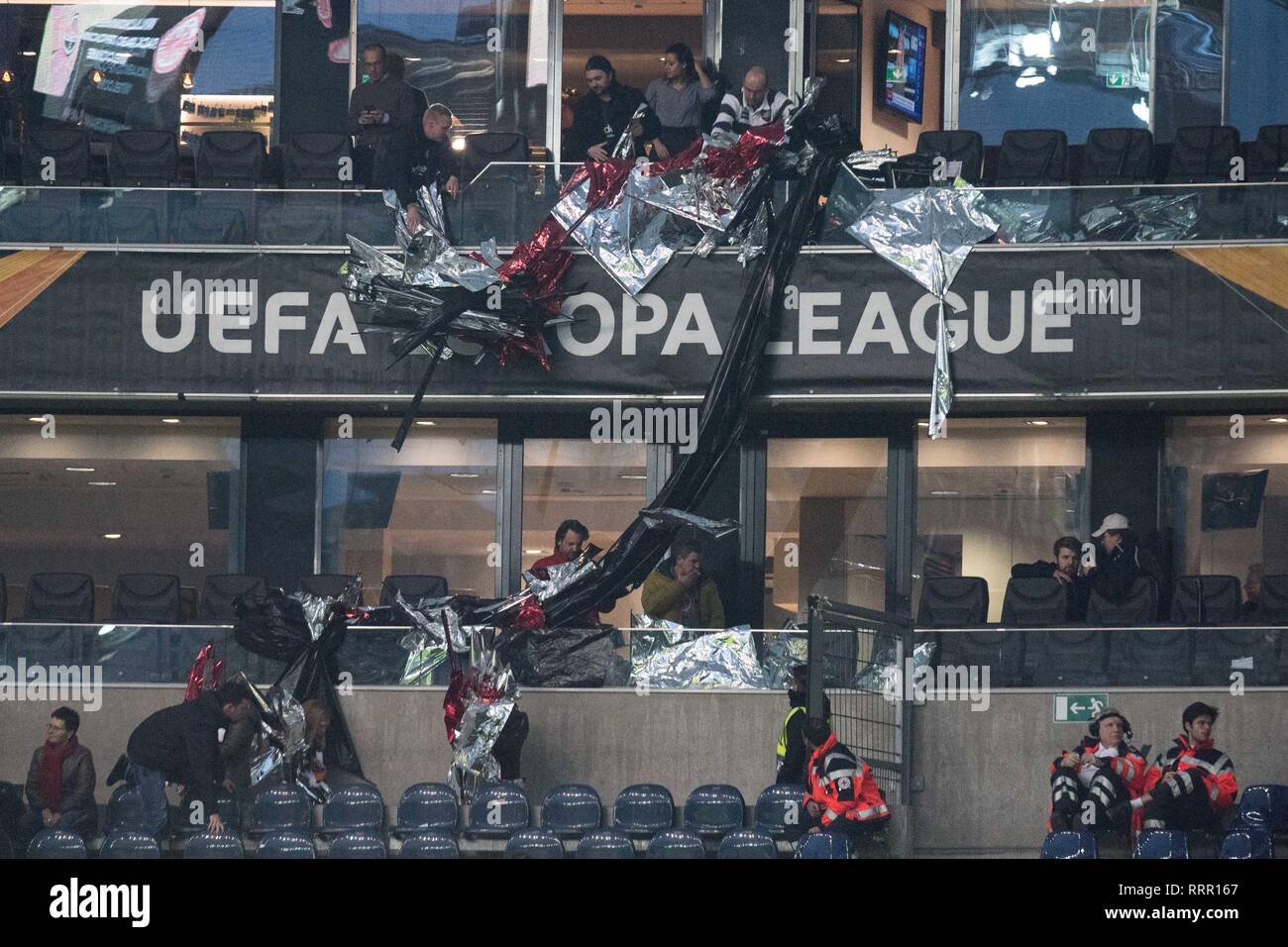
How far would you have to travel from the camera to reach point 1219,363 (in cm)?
1480

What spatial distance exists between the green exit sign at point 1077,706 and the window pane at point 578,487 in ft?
14.1

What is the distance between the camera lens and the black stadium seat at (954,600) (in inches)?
576

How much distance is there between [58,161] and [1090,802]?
9.60 m

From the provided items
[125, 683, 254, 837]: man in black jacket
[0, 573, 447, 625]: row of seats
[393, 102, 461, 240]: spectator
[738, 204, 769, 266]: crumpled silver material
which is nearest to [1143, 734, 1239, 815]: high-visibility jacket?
[738, 204, 769, 266]: crumpled silver material

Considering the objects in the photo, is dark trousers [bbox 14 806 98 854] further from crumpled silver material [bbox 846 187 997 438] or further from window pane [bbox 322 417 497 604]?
crumpled silver material [bbox 846 187 997 438]

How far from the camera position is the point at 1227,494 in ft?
53.5

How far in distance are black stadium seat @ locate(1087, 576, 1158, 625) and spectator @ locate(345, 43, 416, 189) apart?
6374 mm

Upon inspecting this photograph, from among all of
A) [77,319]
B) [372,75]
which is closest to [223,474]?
[77,319]

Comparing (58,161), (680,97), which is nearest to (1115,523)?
(680,97)

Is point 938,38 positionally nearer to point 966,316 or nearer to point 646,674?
point 966,316

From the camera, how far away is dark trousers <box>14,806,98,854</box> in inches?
474

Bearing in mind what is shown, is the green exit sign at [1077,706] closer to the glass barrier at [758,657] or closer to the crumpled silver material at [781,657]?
the glass barrier at [758,657]

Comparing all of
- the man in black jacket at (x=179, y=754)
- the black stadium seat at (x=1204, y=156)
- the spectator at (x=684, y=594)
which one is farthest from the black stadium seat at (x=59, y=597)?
the black stadium seat at (x=1204, y=156)

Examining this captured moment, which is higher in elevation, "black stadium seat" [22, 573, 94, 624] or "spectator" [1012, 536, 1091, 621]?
"spectator" [1012, 536, 1091, 621]
